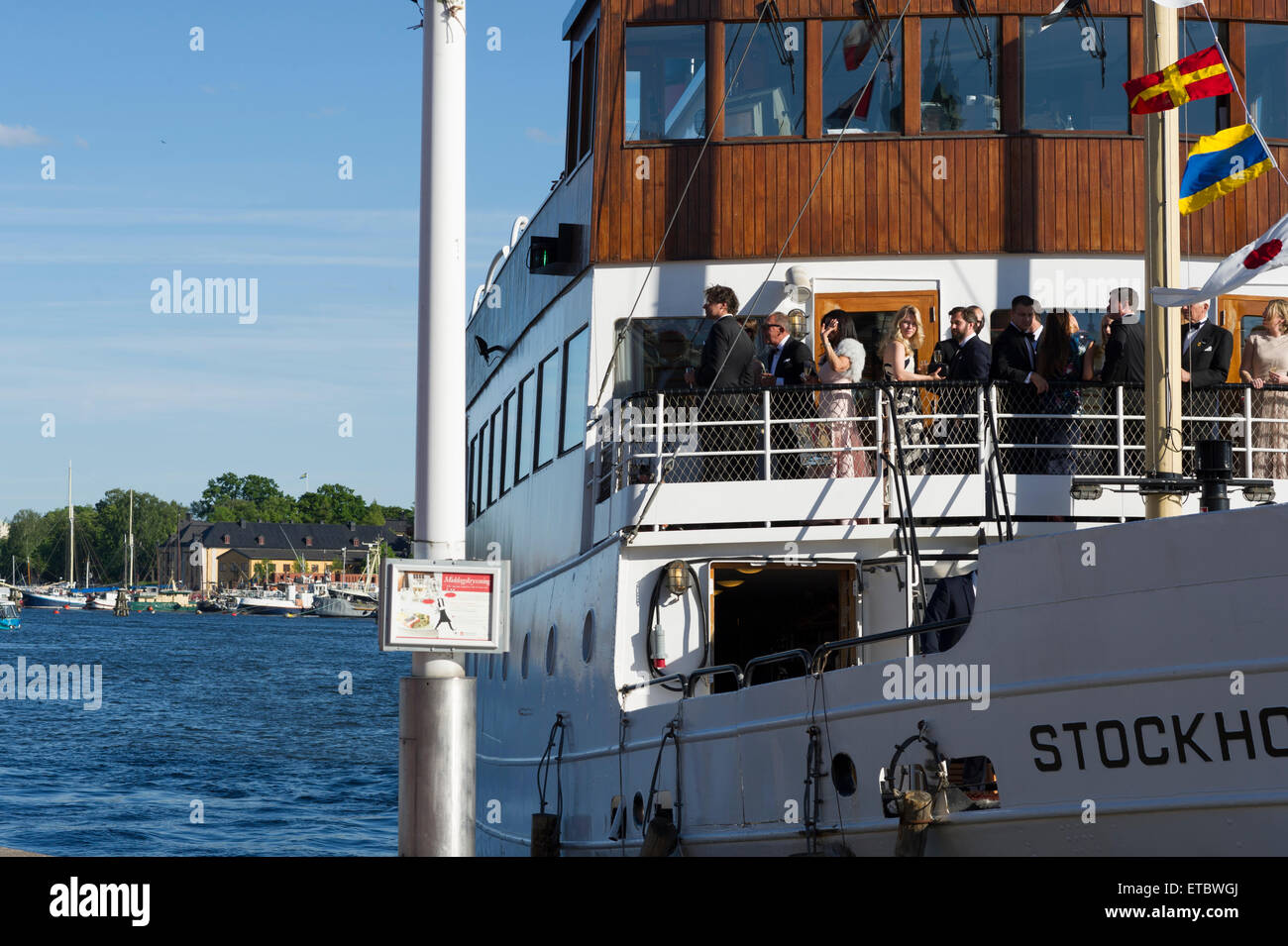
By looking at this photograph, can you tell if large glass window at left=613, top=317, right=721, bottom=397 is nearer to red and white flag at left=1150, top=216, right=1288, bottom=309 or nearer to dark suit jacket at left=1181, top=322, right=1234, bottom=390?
dark suit jacket at left=1181, top=322, right=1234, bottom=390

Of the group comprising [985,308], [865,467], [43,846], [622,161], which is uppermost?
[622,161]

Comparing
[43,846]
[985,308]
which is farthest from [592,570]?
[43,846]

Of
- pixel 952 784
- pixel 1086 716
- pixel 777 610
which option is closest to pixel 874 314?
pixel 777 610

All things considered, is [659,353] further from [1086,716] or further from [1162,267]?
[1086,716]

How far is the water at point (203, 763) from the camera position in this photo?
83.0ft

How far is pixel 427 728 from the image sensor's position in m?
7.22

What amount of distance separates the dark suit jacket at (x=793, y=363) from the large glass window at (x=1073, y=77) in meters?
2.72

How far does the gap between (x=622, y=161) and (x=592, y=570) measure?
305 centimetres

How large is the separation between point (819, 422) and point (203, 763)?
2772 centimetres

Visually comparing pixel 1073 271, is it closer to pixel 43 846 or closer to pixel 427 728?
pixel 427 728

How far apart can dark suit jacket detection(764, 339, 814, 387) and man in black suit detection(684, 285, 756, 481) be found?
→ 7.7 inches

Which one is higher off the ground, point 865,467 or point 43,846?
point 865,467
